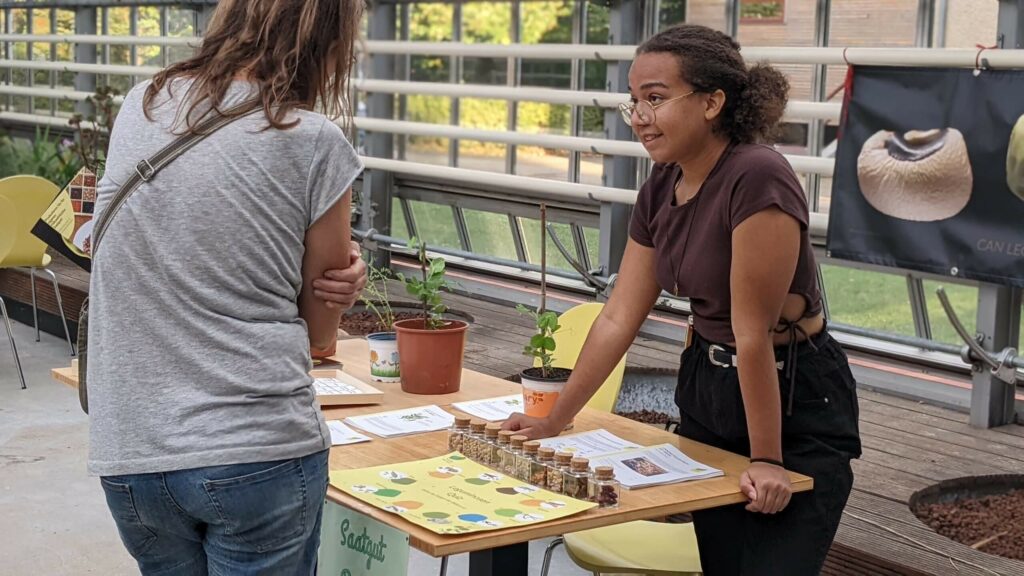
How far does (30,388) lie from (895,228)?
4.46m

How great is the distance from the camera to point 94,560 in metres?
4.42

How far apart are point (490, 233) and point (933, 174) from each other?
436 cm

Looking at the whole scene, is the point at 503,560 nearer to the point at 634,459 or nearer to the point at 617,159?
the point at 634,459

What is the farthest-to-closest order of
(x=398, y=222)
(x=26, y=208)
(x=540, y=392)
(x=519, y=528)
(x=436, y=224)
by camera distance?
1. (x=398, y=222)
2. (x=436, y=224)
3. (x=26, y=208)
4. (x=540, y=392)
5. (x=519, y=528)

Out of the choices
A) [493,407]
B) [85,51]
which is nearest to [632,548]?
[493,407]

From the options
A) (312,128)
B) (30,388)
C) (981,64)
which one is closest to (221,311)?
(312,128)

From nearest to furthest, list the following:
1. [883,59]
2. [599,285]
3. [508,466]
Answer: [508,466], [883,59], [599,285]

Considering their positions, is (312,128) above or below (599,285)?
above

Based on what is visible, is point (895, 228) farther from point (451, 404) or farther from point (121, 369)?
point (121, 369)

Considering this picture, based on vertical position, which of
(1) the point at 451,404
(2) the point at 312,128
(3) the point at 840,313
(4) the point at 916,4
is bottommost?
(3) the point at 840,313

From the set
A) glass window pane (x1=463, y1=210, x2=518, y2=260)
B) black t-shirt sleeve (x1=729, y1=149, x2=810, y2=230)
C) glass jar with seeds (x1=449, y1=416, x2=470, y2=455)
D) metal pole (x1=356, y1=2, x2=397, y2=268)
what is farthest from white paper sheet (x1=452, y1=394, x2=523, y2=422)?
glass window pane (x1=463, y1=210, x2=518, y2=260)

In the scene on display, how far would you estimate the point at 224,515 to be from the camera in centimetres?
184

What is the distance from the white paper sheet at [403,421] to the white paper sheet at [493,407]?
7 centimetres

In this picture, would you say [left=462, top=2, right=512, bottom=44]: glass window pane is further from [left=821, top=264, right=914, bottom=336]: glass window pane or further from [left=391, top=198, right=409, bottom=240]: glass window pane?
[left=821, top=264, right=914, bottom=336]: glass window pane
